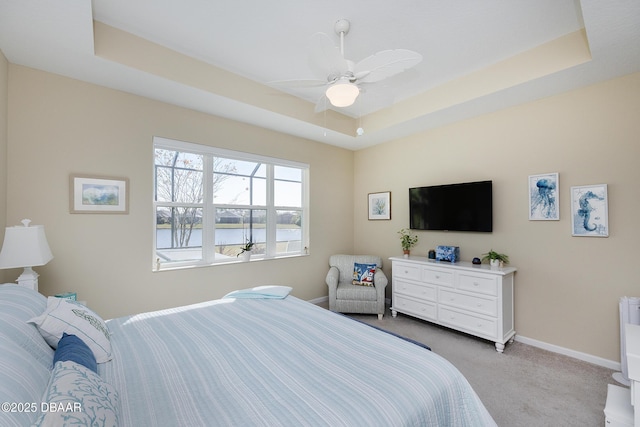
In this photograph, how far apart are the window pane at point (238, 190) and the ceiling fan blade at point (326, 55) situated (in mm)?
2132

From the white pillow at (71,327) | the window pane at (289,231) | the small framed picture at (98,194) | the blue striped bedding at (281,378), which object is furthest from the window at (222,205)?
the white pillow at (71,327)

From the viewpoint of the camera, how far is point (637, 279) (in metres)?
2.46

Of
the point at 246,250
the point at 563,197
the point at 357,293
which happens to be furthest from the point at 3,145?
the point at 563,197

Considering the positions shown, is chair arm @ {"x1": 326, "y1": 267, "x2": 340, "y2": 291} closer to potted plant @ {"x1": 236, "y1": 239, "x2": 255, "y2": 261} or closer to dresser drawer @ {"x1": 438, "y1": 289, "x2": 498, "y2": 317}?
potted plant @ {"x1": 236, "y1": 239, "x2": 255, "y2": 261}

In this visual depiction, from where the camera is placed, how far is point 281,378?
1.25 metres

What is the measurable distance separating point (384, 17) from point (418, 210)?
255cm

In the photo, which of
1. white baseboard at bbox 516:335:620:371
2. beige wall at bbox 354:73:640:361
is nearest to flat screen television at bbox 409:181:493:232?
beige wall at bbox 354:73:640:361

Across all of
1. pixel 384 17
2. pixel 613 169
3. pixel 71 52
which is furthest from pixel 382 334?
pixel 71 52

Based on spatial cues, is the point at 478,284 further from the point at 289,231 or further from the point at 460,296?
the point at 289,231

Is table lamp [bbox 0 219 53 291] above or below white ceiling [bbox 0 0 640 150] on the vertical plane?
below

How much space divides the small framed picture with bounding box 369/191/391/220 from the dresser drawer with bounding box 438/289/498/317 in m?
1.55

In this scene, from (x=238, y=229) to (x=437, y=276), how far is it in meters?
2.69

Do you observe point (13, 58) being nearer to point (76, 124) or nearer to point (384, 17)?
point (76, 124)

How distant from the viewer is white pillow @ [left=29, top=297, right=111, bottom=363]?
133cm
